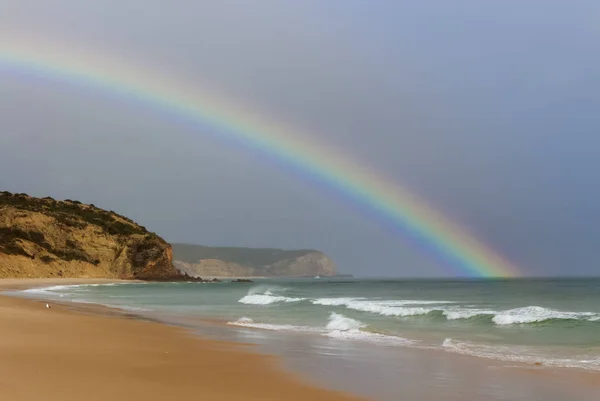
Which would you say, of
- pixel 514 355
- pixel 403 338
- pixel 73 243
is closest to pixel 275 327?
pixel 403 338

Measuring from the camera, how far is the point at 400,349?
1598cm

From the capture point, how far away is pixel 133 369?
35.6ft

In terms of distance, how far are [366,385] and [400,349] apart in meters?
6.15

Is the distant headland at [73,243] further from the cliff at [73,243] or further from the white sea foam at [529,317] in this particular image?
the white sea foam at [529,317]

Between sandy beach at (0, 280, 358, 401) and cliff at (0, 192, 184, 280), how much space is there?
100120mm

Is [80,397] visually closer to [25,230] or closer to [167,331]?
[167,331]

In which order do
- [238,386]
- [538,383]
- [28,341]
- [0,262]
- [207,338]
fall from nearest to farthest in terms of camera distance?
[238,386] → [538,383] → [28,341] → [207,338] → [0,262]

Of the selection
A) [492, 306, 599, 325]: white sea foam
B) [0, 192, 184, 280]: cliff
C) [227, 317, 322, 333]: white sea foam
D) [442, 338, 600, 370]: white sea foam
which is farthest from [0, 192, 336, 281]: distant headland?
[442, 338, 600, 370]: white sea foam

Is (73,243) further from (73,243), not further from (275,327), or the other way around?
(275,327)

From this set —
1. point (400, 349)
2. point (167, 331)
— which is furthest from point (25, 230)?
point (400, 349)

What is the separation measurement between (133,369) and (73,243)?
122 metres

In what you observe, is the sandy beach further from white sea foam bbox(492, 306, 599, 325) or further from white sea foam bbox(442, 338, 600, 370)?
white sea foam bbox(492, 306, 599, 325)

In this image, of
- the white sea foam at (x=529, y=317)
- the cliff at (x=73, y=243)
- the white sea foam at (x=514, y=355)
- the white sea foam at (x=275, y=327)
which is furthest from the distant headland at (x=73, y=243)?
the white sea foam at (x=514, y=355)

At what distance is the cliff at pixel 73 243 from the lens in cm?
11169
